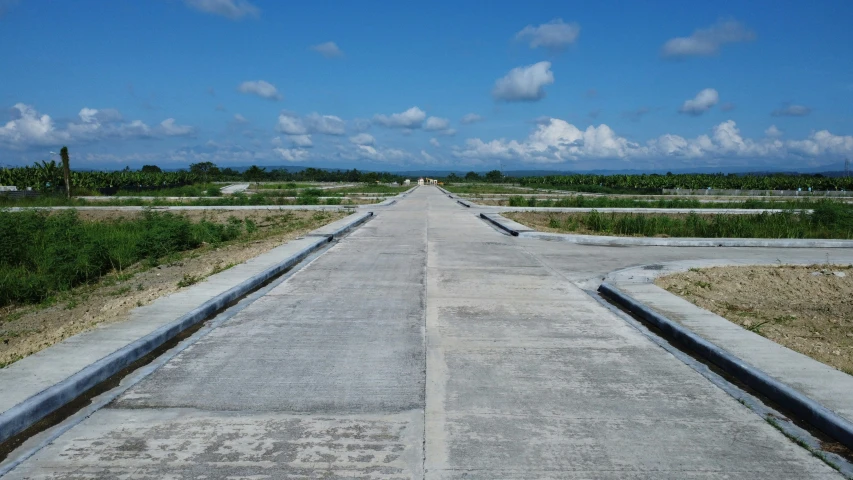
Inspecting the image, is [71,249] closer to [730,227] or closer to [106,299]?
[106,299]

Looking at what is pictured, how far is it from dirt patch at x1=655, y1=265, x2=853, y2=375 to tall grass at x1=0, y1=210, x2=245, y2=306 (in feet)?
41.6

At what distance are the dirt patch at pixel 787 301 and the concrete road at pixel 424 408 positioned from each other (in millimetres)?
2001

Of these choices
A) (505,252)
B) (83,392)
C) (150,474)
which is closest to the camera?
(150,474)

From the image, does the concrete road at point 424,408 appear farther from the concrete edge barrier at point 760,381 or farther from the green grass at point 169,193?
the green grass at point 169,193

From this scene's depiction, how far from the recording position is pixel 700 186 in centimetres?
8569

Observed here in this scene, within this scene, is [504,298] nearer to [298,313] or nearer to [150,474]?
[298,313]

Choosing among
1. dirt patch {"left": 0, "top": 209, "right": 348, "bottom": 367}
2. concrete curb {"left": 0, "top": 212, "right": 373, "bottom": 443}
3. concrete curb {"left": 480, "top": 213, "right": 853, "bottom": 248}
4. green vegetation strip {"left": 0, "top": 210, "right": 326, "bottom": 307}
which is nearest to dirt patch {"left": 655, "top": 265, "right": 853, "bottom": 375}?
concrete curb {"left": 480, "top": 213, "right": 853, "bottom": 248}

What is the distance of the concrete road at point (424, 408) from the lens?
14.2 ft

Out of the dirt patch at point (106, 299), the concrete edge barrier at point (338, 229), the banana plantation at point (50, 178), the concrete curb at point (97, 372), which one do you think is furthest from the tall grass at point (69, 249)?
the banana plantation at point (50, 178)

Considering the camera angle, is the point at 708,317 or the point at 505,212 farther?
the point at 505,212

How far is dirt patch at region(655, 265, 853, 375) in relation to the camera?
7992mm

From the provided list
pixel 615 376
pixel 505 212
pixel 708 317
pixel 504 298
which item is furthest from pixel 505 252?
pixel 505 212

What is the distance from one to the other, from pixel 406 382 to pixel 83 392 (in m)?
2.94

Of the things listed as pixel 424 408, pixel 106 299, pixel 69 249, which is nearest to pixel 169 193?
pixel 69 249
